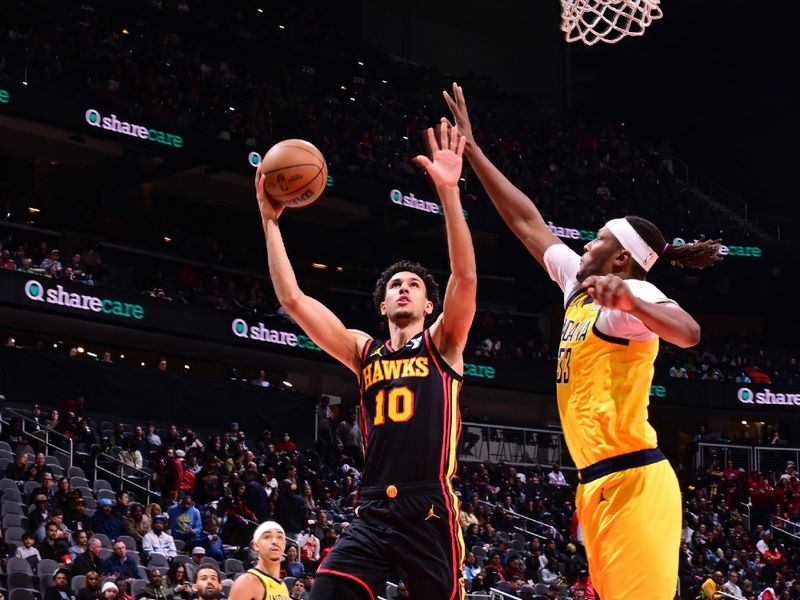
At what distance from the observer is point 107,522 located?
16250 mm

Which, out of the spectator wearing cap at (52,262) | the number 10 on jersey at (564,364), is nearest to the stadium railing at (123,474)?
the spectator wearing cap at (52,262)

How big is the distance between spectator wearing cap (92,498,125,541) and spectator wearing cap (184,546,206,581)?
3.59 feet

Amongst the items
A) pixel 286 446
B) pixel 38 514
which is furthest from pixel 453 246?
pixel 286 446

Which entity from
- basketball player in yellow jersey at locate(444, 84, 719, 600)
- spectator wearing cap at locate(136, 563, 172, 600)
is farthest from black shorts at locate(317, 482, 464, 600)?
spectator wearing cap at locate(136, 563, 172, 600)

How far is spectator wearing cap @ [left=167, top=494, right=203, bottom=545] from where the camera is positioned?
17.2m

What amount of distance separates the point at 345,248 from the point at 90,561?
2123 cm

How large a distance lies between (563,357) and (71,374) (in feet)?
61.8

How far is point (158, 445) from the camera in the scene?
2091 centimetres

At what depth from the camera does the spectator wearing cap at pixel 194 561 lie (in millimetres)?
15211

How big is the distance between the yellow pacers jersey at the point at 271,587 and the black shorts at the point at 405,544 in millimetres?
2588

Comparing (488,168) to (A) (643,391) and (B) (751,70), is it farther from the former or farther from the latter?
(B) (751,70)

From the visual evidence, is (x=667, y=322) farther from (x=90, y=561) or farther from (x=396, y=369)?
(x=90, y=561)

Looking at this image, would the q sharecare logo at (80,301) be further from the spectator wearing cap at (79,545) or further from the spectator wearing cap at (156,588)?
the spectator wearing cap at (156,588)

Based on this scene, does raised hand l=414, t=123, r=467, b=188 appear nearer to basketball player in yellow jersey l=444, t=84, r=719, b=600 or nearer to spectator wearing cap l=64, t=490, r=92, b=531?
basketball player in yellow jersey l=444, t=84, r=719, b=600
